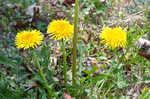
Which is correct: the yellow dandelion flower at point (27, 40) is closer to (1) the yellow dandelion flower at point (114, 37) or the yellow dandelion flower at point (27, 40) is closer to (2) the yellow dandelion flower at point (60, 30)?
(2) the yellow dandelion flower at point (60, 30)

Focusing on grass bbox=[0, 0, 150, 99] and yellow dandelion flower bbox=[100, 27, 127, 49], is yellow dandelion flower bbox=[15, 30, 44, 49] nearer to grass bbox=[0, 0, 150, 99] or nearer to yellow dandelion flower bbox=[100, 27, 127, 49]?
grass bbox=[0, 0, 150, 99]

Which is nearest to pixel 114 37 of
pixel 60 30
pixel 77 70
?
pixel 60 30

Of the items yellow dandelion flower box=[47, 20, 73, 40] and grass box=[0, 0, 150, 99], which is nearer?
yellow dandelion flower box=[47, 20, 73, 40]

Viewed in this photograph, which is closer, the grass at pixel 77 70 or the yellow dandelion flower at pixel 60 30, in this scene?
the yellow dandelion flower at pixel 60 30

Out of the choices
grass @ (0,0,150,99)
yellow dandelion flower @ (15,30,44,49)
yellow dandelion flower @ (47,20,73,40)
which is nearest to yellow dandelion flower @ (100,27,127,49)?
grass @ (0,0,150,99)

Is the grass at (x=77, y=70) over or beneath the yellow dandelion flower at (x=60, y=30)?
beneath

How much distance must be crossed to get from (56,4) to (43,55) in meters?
1.42

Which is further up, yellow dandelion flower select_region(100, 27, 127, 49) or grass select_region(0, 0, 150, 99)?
yellow dandelion flower select_region(100, 27, 127, 49)

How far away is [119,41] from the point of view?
64.6 inches

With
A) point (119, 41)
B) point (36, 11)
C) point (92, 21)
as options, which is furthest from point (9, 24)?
point (119, 41)

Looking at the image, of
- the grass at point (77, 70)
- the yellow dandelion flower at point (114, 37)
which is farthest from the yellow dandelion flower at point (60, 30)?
the yellow dandelion flower at point (114, 37)

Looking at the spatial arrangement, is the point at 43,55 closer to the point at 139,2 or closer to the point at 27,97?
the point at 27,97

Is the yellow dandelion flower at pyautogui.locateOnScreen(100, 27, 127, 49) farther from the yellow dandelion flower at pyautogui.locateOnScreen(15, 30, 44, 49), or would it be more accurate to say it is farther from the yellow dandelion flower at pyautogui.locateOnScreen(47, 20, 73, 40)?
the yellow dandelion flower at pyautogui.locateOnScreen(15, 30, 44, 49)

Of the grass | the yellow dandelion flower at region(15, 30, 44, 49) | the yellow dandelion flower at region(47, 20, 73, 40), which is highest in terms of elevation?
the yellow dandelion flower at region(47, 20, 73, 40)
